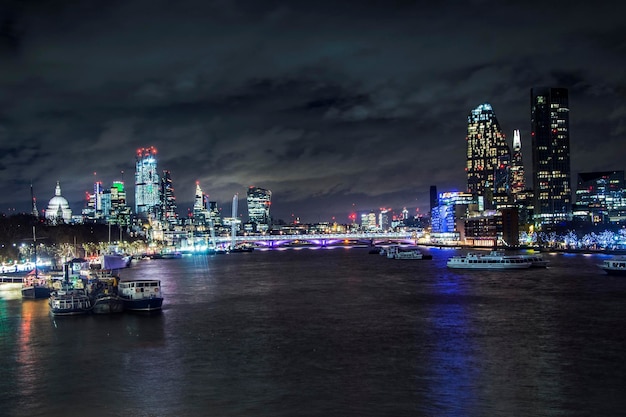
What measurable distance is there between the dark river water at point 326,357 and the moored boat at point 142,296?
3.40ft

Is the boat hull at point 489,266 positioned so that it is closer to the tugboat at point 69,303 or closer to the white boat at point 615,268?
the white boat at point 615,268

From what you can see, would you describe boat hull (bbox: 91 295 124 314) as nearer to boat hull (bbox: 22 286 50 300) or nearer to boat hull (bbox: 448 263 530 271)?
boat hull (bbox: 22 286 50 300)

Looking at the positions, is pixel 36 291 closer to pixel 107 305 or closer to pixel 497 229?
pixel 107 305

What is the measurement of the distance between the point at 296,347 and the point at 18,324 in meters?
20.9

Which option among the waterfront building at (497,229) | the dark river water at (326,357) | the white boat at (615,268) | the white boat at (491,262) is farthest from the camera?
the waterfront building at (497,229)

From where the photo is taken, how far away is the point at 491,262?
8794 centimetres

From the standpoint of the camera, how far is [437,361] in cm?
2894

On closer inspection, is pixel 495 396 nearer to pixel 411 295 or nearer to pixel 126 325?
pixel 126 325

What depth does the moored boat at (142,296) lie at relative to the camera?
45375mm

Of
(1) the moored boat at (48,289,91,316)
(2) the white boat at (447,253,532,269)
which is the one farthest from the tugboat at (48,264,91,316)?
(2) the white boat at (447,253,532,269)

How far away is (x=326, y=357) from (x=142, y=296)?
2089 centimetres

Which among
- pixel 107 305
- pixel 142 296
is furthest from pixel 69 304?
pixel 142 296

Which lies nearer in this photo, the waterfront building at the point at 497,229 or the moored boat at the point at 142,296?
the moored boat at the point at 142,296

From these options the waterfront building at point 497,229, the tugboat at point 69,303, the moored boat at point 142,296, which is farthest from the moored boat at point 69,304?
the waterfront building at point 497,229
